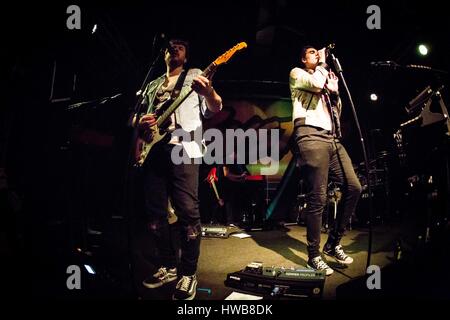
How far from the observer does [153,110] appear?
2.48 metres

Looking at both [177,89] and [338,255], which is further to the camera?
[338,255]

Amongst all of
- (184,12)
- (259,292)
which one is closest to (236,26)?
(184,12)

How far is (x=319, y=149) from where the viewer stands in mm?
2543

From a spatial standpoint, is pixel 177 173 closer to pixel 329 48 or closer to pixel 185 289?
pixel 185 289

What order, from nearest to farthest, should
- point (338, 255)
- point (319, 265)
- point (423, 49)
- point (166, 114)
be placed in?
point (166, 114), point (319, 265), point (338, 255), point (423, 49)

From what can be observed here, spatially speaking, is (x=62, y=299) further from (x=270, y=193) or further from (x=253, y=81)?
(x=253, y=81)

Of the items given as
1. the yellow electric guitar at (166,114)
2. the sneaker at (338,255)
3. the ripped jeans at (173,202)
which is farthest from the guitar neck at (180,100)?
the sneaker at (338,255)

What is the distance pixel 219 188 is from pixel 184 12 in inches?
143

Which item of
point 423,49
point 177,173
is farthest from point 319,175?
point 423,49

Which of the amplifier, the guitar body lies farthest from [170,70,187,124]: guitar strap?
the amplifier

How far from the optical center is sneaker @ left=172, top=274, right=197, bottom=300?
6.56ft

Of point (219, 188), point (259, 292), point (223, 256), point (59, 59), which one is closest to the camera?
point (259, 292)

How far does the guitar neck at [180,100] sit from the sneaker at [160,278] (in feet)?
4.26

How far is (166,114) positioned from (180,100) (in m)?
0.18
